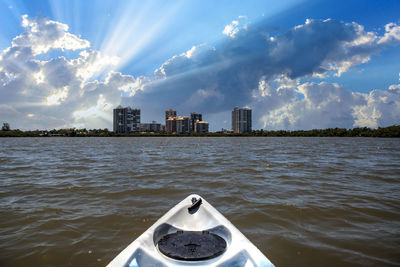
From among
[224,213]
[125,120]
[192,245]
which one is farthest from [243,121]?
[192,245]

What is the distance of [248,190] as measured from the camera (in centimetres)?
870

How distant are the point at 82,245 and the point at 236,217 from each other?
3.58 metres

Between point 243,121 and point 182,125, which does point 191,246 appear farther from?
point 243,121

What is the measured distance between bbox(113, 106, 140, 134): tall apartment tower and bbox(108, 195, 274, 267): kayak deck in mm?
186574

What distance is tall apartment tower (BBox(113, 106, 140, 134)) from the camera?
598 ft

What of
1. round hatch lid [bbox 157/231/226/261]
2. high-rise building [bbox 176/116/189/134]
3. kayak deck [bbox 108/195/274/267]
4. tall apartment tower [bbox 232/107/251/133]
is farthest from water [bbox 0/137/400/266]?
tall apartment tower [bbox 232/107/251/133]

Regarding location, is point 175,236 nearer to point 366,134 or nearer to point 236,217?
point 236,217

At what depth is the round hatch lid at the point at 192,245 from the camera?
3350mm

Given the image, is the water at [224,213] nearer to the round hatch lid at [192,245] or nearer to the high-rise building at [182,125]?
the round hatch lid at [192,245]

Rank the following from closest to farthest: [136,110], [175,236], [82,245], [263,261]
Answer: [263,261]
[175,236]
[82,245]
[136,110]

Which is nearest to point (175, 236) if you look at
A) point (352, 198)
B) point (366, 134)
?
point (352, 198)

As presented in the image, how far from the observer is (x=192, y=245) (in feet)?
11.9

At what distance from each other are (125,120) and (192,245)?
627 ft

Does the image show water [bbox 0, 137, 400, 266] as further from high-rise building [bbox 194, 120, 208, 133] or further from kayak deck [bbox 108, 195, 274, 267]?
high-rise building [bbox 194, 120, 208, 133]
